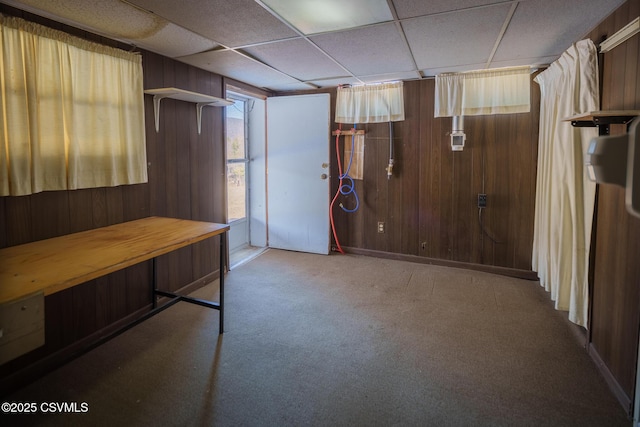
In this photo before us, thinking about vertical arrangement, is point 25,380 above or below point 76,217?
below

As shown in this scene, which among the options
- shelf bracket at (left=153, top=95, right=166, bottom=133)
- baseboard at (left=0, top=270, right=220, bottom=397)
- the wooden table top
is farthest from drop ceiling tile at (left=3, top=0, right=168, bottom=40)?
baseboard at (left=0, top=270, right=220, bottom=397)

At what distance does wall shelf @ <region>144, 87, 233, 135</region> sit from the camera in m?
2.89

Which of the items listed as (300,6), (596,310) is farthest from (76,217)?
(596,310)

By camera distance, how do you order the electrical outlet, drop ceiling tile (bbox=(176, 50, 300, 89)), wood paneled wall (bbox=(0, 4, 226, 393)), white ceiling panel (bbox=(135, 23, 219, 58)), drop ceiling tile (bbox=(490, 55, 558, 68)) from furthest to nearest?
the electrical outlet → drop ceiling tile (bbox=(490, 55, 558, 68)) → drop ceiling tile (bbox=(176, 50, 300, 89)) → white ceiling panel (bbox=(135, 23, 219, 58)) → wood paneled wall (bbox=(0, 4, 226, 393))

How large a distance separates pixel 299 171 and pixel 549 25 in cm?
307

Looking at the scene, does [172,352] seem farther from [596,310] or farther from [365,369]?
[596,310]

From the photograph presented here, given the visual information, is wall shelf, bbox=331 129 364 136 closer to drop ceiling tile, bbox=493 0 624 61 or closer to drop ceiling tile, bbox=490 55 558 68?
drop ceiling tile, bbox=490 55 558 68

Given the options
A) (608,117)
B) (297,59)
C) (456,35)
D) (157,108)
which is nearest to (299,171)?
(297,59)

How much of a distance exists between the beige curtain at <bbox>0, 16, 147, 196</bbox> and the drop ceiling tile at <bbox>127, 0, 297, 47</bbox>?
63 cm

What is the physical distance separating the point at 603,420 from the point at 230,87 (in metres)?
4.09

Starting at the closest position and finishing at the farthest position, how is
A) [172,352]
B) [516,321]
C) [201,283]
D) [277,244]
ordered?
[172,352], [516,321], [201,283], [277,244]

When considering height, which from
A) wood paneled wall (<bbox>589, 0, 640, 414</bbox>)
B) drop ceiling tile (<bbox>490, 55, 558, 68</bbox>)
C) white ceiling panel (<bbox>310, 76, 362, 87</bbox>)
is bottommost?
wood paneled wall (<bbox>589, 0, 640, 414</bbox>)

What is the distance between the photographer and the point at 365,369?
7.51ft

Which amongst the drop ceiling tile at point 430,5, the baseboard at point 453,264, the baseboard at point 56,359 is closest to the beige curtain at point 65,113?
the baseboard at point 56,359
